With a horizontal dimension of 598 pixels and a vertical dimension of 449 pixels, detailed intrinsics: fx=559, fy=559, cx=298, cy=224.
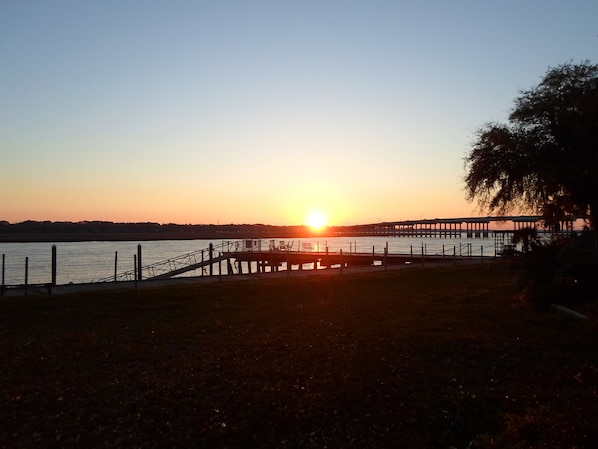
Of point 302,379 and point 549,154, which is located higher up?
point 549,154

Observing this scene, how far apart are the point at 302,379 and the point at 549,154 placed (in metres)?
17.4

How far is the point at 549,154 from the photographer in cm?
2100

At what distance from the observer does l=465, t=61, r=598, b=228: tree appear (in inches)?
773

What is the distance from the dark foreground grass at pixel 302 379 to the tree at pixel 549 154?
371 inches

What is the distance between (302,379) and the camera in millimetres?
7078

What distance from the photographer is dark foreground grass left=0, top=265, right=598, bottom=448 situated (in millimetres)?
5340

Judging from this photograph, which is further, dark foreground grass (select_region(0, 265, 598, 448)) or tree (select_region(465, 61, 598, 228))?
tree (select_region(465, 61, 598, 228))

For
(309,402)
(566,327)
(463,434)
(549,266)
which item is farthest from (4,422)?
(549,266)

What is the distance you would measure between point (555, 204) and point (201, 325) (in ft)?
61.0

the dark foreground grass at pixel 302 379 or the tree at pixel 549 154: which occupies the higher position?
the tree at pixel 549 154

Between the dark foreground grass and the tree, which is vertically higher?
the tree

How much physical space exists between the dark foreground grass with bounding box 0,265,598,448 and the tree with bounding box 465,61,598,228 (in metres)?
9.42

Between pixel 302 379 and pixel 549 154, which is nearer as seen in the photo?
pixel 302 379

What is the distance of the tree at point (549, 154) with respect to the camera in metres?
19.6
